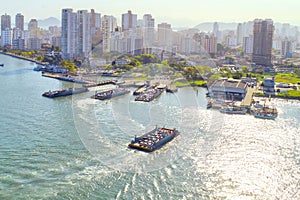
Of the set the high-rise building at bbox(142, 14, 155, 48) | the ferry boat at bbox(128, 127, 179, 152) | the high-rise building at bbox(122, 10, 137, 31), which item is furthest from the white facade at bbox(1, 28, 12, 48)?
the ferry boat at bbox(128, 127, 179, 152)

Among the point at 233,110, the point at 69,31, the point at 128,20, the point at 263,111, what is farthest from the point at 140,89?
the point at 128,20

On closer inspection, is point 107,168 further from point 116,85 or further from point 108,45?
point 108,45

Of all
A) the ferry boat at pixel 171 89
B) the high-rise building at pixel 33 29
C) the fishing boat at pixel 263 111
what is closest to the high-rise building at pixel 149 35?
the ferry boat at pixel 171 89

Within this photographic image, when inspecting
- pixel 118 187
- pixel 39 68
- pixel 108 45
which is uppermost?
pixel 108 45

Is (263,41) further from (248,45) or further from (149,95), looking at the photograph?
(149,95)

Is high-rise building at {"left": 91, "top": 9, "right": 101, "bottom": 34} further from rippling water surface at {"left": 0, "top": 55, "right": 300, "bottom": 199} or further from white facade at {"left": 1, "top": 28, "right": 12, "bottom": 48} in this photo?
rippling water surface at {"left": 0, "top": 55, "right": 300, "bottom": 199}

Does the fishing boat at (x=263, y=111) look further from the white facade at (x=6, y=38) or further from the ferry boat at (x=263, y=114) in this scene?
the white facade at (x=6, y=38)

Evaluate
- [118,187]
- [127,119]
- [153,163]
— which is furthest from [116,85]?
[118,187]
